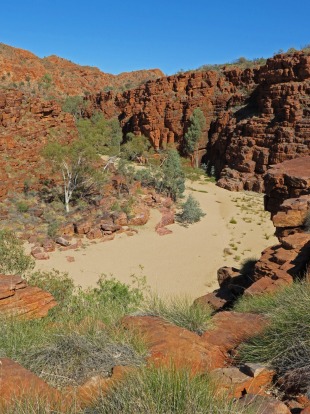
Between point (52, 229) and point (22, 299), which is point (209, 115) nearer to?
point (52, 229)

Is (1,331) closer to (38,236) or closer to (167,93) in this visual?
(38,236)

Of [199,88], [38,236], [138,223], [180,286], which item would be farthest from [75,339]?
[199,88]

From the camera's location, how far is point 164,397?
2176mm

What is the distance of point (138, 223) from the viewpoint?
17781 millimetres

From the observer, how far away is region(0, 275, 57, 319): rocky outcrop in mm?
6141

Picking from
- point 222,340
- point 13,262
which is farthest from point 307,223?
point 13,262

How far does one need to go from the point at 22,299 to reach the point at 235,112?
3265 cm

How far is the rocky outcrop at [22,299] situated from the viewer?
20.1ft

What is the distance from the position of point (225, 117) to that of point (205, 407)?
3591cm

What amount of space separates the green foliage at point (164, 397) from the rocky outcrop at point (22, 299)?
13.5 feet

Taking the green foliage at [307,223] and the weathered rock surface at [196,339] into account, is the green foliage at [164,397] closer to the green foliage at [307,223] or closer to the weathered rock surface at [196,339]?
the weathered rock surface at [196,339]

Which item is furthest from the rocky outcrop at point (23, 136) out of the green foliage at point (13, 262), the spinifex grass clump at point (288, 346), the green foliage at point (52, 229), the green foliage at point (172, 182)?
the spinifex grass clump at point (288, 346)

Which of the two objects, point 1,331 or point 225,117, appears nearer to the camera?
point 1,331

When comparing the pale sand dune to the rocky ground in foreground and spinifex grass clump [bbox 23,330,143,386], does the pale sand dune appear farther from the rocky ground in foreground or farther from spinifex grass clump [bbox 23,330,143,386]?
spinifex grass clump [bbox 23,330,143,386]
